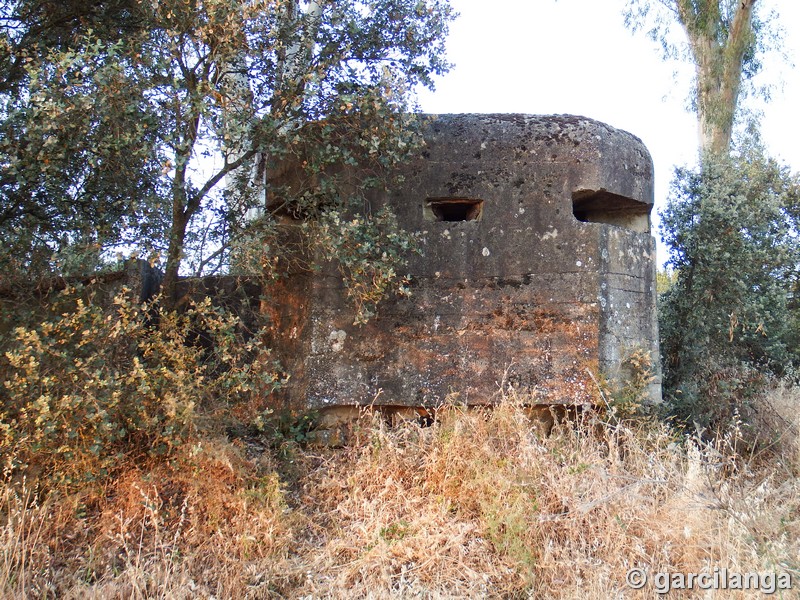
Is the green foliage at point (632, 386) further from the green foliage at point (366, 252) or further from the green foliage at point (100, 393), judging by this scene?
the green foliage at point (100, 393)

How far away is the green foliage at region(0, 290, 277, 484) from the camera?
3.88 m

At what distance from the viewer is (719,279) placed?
19.6 ft

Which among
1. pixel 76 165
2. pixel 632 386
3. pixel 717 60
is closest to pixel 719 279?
pixel 632 386

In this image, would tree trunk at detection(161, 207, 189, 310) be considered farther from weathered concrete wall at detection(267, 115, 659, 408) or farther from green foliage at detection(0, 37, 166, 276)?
weathered concrete wall at detection(267, 115, 659, 408)

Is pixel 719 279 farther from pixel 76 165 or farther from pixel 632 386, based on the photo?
pixel 76 165

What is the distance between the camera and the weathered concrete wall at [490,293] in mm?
4723

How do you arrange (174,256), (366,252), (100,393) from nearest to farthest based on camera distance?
(100,393), (366,252), (174,256)

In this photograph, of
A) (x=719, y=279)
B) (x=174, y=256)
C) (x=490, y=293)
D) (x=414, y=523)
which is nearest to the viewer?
(x=414, y=523)

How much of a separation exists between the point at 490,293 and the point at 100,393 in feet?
8.06

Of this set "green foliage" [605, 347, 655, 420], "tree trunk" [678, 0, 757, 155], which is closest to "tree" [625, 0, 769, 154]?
"tree trunk" [678, 0, 757, 155]

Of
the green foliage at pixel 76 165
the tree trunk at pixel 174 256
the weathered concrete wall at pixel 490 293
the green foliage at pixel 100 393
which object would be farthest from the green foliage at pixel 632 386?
the green foliage at pixel 76 165

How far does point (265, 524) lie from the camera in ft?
12.4

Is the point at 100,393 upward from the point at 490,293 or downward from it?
downward

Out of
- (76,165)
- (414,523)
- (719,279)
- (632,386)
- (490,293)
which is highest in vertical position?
(76,165)
